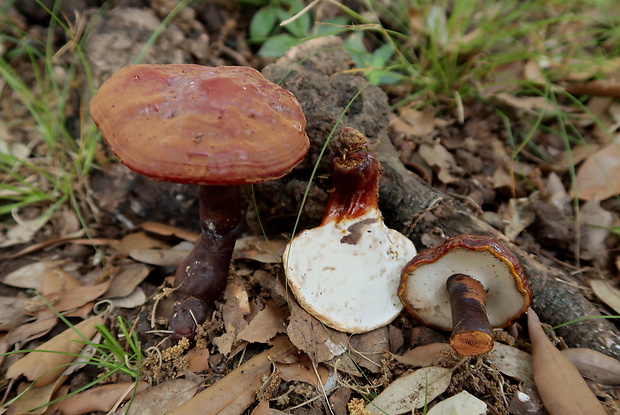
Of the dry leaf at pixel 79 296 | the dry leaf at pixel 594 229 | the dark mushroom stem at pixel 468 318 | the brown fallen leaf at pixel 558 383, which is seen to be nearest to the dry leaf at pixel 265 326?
the dark mushroom stem at pixel 468 318

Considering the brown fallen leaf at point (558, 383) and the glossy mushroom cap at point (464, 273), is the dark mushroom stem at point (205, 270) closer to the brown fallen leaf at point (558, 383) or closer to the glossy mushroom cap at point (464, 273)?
the glossy mushroom cap at point (464, 273)

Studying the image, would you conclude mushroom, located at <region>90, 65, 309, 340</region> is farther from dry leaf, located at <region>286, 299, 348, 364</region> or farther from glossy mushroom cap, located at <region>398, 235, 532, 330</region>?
glossy mushroom cap, located at <region>398, 235, 532, 330</region>

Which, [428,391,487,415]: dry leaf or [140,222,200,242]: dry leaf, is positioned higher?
[428,391,487,415]: dry leaf

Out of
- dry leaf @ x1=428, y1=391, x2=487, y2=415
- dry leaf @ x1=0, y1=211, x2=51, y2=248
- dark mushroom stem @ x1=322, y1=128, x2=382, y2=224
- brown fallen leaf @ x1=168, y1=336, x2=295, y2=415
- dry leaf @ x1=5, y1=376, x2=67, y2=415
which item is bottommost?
dry leaf @ x1=0, y1=211, x2=51, y2=248

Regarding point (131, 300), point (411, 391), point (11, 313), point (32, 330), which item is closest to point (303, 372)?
point (411, 391)

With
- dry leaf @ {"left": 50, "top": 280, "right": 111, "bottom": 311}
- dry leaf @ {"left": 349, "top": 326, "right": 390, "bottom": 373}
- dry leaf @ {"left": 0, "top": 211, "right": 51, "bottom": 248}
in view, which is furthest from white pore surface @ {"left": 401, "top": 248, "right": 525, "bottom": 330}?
dry leaf @ {"left": 0, "top": 211, "right": 51, "bottom": 248}
